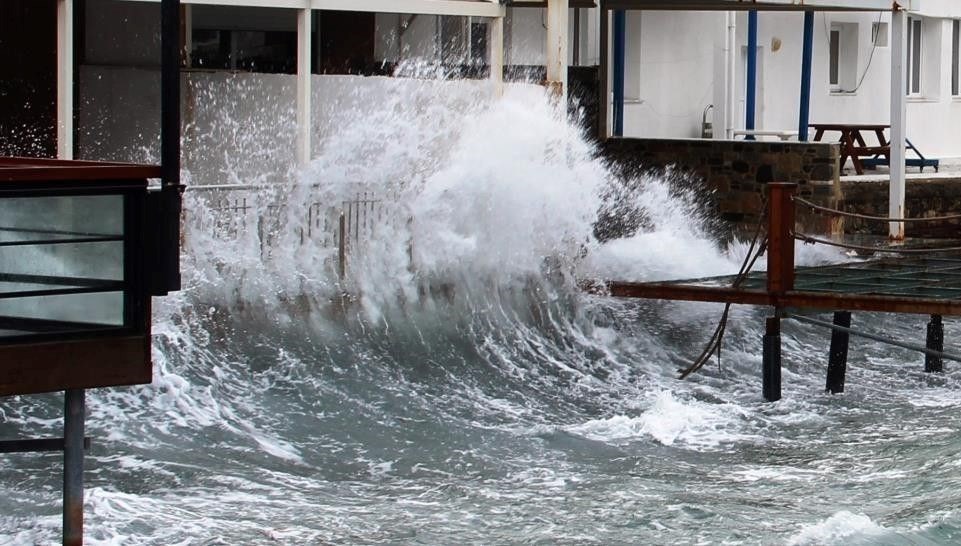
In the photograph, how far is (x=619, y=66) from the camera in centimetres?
2181

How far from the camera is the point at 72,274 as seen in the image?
7.66 metres

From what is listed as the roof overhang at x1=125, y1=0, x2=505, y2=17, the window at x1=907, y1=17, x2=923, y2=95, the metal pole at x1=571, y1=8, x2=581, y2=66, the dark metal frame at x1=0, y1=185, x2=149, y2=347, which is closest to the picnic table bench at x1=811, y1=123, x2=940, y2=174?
the window at x1=907, y1=17, x2=923, y2=95

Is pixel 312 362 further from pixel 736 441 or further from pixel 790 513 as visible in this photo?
pixel 790 513

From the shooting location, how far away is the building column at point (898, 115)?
20.2 m

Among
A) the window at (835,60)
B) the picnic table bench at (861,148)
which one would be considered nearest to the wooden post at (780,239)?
the picnic table bench at (861,148)

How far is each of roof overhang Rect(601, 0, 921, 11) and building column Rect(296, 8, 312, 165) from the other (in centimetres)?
698

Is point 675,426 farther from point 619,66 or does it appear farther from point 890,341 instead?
point 619,66

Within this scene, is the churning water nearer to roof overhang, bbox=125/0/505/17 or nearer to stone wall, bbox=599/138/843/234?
stone wall, bbox=599/138/843/234

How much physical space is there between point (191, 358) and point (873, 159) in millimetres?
14678

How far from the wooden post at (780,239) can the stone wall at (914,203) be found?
7.48 metres

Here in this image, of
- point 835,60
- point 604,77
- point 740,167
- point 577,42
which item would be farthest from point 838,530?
Result: point 835,60

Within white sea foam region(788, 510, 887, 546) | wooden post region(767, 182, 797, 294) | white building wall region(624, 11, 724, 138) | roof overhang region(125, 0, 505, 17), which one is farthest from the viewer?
white building wall region(624, 11, 724, 138)

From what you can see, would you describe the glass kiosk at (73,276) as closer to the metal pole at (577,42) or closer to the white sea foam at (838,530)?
the white sea foam at (838,530)

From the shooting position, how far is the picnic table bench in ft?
78.7
